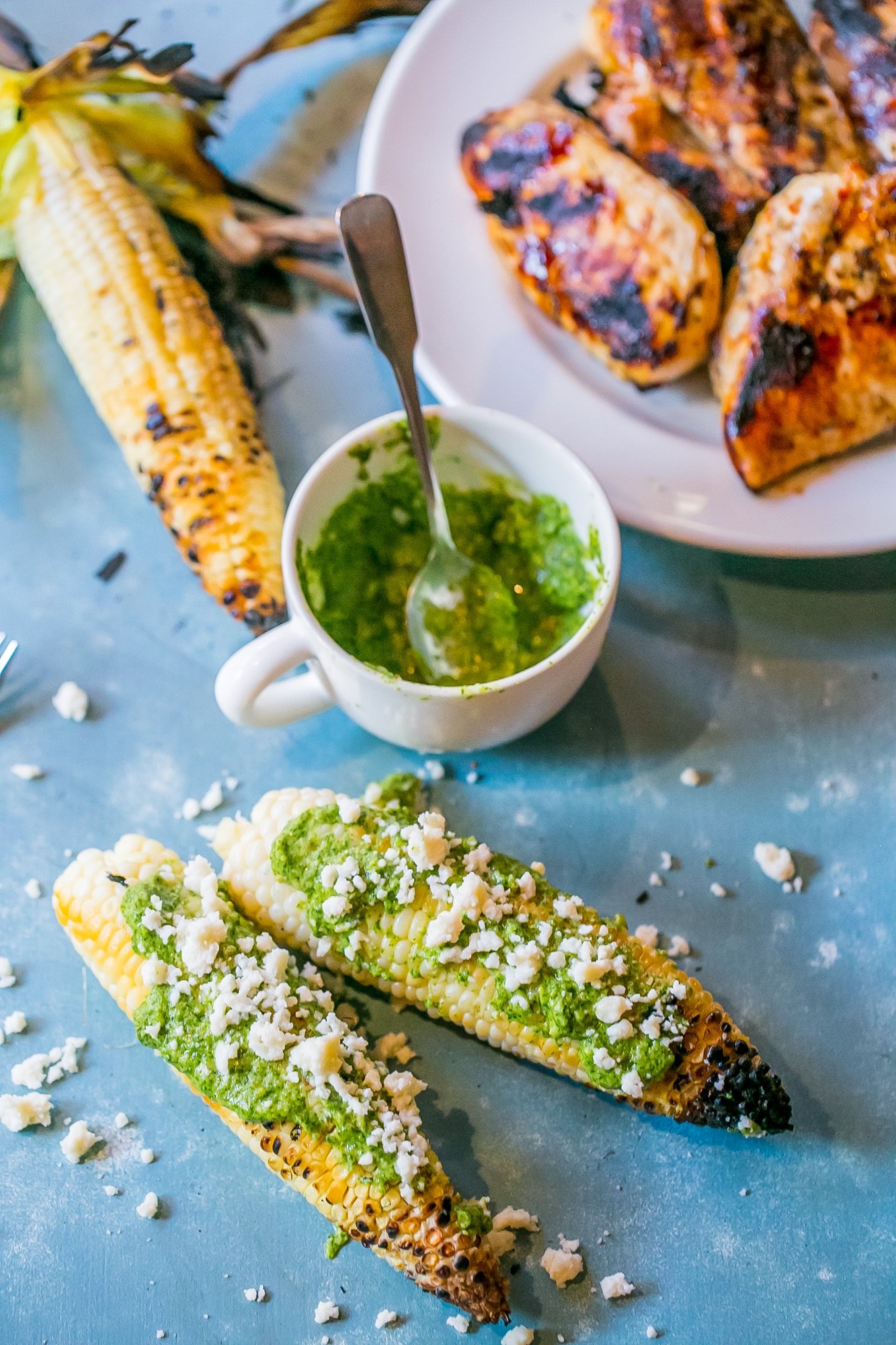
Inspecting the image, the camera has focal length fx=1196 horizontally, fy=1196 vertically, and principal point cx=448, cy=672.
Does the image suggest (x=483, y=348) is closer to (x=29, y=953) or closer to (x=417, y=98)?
(x=417, y=98)

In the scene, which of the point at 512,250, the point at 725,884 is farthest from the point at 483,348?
the point at 725,884

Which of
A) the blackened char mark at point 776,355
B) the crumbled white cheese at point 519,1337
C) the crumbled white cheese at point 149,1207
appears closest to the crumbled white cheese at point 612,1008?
the crumbled white cheese at point 519,1337

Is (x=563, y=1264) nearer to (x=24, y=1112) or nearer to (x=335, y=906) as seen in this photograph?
(x=335, y=906)

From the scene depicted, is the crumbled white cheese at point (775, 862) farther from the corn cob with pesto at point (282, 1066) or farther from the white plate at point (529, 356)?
the corn cob with pesto at point (282, 1066)

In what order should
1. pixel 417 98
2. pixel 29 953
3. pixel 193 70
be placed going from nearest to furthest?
pixel 29 953 → pixel 417 98 → pixel 193 70

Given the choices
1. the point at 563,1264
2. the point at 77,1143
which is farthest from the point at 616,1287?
the point at 77,1143

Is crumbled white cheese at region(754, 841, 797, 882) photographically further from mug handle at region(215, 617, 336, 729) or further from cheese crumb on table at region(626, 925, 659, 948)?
mug handle at region(215, 617, 336, 729)

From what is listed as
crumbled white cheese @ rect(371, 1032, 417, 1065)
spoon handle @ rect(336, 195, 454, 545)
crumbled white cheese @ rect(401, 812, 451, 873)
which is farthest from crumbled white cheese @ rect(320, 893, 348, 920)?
spoon handle @ rect(336, 195, 454, 545)
